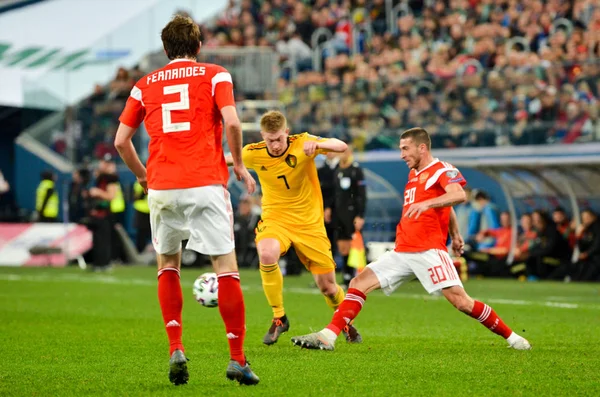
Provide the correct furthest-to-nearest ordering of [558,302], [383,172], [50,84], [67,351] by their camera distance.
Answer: [50,84] < [383,172] < [558,302] < [67,351]

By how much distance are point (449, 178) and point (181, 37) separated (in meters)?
2.75

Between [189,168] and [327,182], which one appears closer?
[189,168]

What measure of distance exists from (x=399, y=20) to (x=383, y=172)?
18.1 ft

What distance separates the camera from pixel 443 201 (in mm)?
8562

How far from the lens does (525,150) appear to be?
20.6 metres

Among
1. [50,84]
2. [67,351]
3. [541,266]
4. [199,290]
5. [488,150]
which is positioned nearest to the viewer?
[67,351]

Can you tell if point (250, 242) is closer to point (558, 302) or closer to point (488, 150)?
point (488, 150)

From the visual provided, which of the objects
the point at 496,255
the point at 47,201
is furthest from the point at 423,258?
the point at 47,201

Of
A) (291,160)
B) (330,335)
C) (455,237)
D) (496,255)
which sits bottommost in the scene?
(496,255)

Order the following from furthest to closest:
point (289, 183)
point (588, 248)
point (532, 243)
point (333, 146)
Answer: point (532, 243) < point (588, 248) < point (289, 183) < point (333, 146)

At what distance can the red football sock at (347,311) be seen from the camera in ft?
28.9

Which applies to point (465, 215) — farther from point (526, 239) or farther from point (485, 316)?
point (485, 316)

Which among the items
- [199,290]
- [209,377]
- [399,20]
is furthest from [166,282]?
[399,20]

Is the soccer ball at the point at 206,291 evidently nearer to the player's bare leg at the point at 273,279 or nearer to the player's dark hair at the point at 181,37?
the player's bare leg at the point at 273,279
